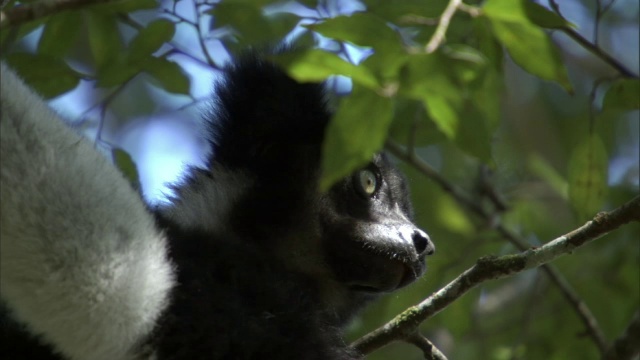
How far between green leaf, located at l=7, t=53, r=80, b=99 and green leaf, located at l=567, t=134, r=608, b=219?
1.99 m

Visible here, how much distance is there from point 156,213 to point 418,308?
3.18ft

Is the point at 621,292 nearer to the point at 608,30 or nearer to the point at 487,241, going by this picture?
the point at 487,241

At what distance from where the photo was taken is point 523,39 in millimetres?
3217

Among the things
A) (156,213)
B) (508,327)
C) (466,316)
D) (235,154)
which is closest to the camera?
(156,213)

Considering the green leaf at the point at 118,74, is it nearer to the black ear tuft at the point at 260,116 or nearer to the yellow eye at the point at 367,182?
the black ear tuft at the point at 260,116

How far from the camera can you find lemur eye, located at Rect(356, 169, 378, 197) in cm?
407

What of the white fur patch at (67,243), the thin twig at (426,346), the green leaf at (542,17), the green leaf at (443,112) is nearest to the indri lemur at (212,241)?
the white fur patch at (67,243)

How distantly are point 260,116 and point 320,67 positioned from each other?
5.09 ft

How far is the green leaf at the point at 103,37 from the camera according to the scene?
4105mm

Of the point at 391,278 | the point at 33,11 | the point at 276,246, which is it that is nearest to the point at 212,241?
the point at 276,246

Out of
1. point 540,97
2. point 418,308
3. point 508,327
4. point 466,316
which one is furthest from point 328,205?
point 540,97

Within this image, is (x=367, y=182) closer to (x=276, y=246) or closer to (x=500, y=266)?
(x=276, y=246)

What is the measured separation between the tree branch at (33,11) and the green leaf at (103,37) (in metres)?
1.25

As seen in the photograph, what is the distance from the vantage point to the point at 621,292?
5.38 m
